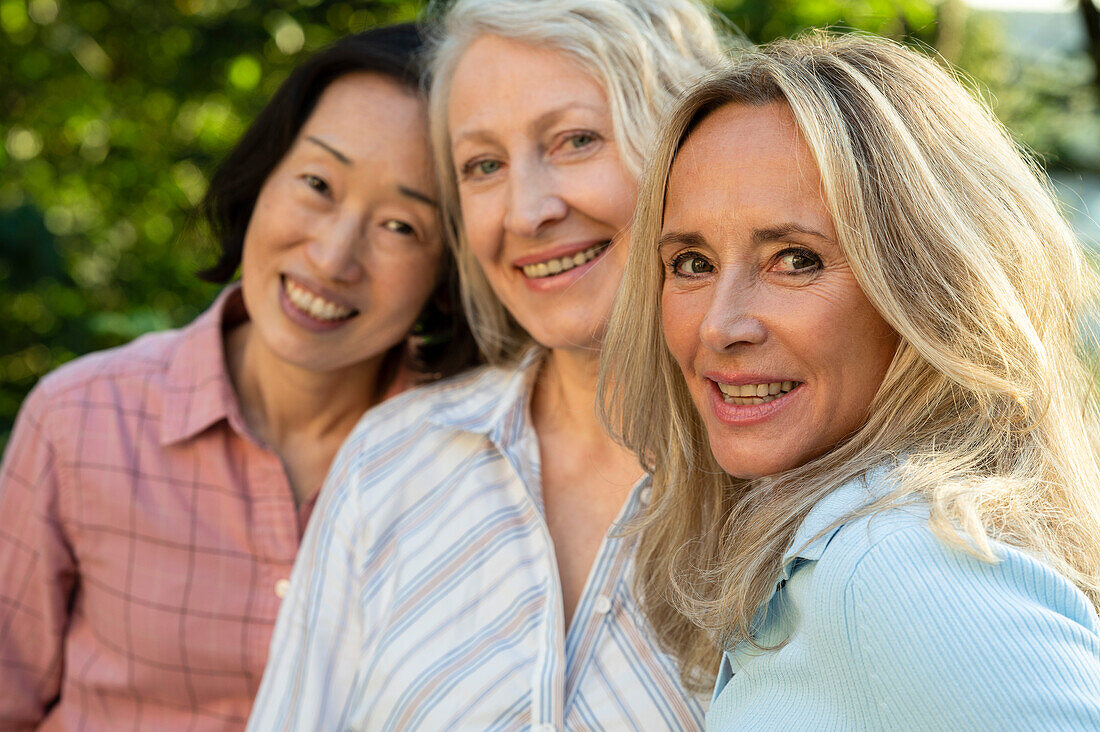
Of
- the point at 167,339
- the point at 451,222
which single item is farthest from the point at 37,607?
the point at 451,222

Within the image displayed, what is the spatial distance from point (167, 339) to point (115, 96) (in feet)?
6.52

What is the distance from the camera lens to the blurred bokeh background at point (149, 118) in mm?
3367

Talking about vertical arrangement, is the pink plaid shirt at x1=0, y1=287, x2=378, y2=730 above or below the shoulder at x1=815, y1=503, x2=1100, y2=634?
below

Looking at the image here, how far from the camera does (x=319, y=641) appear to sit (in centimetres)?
220

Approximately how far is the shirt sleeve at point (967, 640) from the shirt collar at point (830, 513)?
0.31 feet

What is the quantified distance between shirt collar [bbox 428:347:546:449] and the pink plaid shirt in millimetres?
530

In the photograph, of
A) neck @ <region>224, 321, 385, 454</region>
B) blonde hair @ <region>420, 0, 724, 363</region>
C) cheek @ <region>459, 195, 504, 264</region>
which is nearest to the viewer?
blonde hair @ <region>420, 0, 724, 363</region>

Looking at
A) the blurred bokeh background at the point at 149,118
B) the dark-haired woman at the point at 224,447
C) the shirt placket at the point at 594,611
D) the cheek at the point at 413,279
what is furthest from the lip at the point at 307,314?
the shirt placket at the point at 594,611

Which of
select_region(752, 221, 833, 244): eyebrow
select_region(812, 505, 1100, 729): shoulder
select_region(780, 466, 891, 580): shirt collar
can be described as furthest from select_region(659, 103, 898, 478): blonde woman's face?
select_region(812, 505, 1100, 729): shoulder

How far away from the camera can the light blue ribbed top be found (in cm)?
109

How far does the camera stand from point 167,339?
291 cm

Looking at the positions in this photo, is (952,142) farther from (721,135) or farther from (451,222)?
(451,222)

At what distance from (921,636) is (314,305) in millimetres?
1779

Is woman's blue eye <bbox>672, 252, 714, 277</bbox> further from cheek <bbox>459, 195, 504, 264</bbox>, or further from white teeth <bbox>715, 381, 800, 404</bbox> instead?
cheek <bbox>459, 195, 504, 264</bbox>
